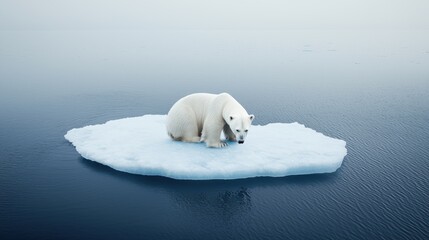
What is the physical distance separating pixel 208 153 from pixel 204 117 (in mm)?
1083

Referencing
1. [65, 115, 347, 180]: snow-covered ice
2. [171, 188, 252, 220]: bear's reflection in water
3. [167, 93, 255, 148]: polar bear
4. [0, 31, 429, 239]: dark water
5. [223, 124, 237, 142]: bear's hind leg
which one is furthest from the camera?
[223, 124, 237, 142]: bear's hind leg

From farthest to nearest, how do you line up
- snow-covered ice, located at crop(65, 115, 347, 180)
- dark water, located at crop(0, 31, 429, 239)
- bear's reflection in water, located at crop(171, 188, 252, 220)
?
snow-covered ice, located at crop(65, 115, 347, 180) → bear's reflection in water, located at crop(171, 188, 252, 220) → dark water, located at crop(0, 31, 429, 239)

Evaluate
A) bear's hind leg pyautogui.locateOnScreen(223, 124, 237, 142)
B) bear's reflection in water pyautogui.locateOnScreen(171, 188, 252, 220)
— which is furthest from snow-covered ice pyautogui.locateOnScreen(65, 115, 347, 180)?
bear's reflection in water pyautogui.locateOnScreen(171, 188, 252, 220)

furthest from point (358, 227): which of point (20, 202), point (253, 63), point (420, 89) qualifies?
point (253, 63)

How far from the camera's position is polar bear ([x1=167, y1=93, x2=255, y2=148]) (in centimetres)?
924

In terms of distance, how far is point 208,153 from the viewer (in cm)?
918

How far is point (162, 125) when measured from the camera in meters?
12.0

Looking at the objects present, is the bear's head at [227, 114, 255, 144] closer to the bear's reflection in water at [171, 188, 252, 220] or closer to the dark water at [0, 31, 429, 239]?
the dark water at [0, 31, 429, 239]

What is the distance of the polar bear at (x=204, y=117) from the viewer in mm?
9238

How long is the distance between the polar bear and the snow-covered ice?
28 cm

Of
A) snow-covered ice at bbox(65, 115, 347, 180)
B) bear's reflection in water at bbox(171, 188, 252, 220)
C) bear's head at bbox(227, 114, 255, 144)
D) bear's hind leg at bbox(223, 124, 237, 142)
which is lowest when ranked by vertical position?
bear's reflection in water at bbox(171, 188, 252, 220)

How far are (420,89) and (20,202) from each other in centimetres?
2102

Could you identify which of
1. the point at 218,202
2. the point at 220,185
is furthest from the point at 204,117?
the point at 218,202

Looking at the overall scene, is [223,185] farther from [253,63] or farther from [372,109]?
[253,63]
